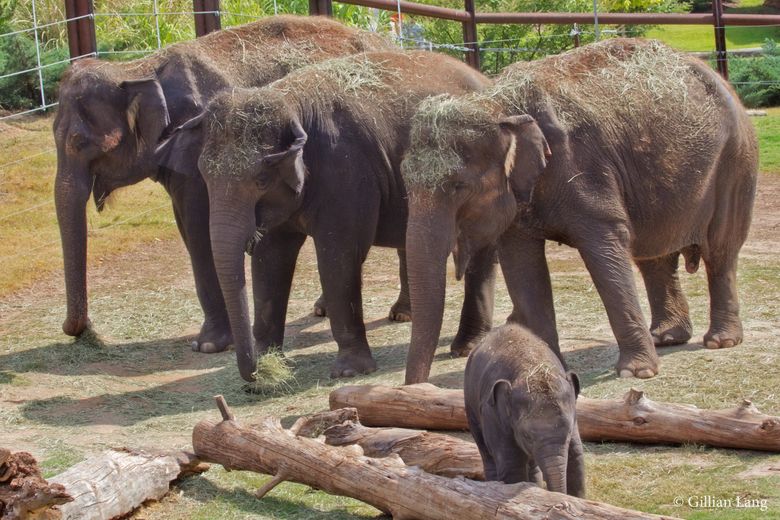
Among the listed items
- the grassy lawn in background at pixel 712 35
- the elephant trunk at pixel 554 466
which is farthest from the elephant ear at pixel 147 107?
the grassy lawn in background at pixel 712 35

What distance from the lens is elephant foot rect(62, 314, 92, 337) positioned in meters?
9.98

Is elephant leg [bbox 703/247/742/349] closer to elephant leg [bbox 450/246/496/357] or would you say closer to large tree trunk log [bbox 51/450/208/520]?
elephant leg [bbox 450/246/496/357]

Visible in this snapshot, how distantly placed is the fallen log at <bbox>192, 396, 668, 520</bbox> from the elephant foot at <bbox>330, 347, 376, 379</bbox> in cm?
230

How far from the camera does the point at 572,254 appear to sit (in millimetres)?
13180

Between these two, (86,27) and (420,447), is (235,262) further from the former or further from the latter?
(86,27)

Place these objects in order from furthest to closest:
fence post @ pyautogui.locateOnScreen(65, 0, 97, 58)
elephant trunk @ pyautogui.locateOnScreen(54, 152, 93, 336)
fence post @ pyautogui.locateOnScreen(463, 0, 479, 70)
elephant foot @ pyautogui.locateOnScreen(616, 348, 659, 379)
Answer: fence post @ pyautogui.locateOnScreen(463, 0, 479, 70) < fence post @ pyautogui.locateOnScreen(65, 0, 97, 58) < elephant trunk @ pyautogui.locateOnScreen(54, 152, 93, 336) < elephant foot @ pyautogui.locateOnScreen(616, 348, 659, 379)

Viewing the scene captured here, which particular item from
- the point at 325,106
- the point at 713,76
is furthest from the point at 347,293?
Answer: the point at 713,76

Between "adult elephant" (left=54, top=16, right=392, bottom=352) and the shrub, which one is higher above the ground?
"adult elephant" (left=54, top=16, right=392, bottom=352)

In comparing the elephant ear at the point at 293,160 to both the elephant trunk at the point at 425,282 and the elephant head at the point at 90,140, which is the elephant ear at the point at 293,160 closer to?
the elephant trunk at the point at 425,282

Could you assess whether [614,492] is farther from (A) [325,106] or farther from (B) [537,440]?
(A) [325,106]

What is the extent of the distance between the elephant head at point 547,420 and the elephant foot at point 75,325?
4.86 meters

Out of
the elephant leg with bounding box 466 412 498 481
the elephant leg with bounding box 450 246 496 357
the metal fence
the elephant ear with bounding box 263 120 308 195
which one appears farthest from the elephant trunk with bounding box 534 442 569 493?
the metal fence

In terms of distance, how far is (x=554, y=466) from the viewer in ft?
17.7

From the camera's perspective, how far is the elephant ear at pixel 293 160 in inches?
336
